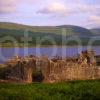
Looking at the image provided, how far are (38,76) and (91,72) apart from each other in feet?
19.6

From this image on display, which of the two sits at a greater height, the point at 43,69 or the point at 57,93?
the point at 43,69

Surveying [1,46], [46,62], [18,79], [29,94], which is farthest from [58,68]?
[1,46]

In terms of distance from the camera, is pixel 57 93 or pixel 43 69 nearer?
pixel 57 93

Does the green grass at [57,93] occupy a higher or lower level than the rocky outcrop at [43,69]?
lower

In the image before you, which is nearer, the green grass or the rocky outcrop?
the green grass

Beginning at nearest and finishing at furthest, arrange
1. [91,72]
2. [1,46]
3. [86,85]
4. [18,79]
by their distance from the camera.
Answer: [86,85]
[18,79]
[91,72]
[1,46]

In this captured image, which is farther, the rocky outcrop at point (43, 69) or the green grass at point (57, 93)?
the rocky outcrop at point (43, 69)

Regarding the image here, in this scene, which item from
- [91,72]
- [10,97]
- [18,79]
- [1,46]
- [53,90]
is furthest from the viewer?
[1,46]

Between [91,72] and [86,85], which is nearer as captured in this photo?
[86,85]

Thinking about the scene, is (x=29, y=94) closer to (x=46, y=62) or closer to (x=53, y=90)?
(x=53, y=90)

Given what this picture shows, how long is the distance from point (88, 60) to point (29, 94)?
18.0 metres

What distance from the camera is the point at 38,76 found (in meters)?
39.2

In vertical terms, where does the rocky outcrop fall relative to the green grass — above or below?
above

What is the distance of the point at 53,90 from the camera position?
29094 millimetres
